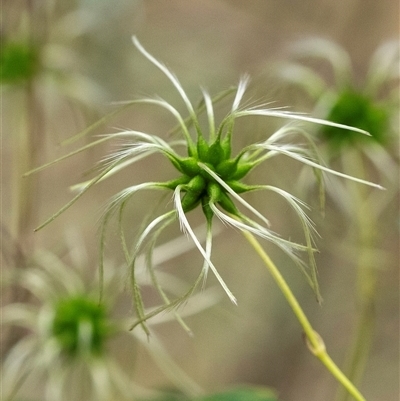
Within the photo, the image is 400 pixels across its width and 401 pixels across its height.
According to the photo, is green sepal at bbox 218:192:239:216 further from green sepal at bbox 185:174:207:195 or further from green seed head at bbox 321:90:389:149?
green seed head at bbox 321:90:389:149

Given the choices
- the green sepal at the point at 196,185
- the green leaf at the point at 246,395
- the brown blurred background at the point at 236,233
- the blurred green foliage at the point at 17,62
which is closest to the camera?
the green sepal at the point at 196,185

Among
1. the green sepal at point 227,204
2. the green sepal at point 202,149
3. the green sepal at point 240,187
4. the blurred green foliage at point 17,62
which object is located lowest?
the blurred green foliage at point 17,62

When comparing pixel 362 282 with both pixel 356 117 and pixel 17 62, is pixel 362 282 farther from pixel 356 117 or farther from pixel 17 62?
pixel 17 62

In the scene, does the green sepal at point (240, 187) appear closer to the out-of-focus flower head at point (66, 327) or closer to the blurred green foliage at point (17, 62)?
the out-of-focus flower head at point (66, 327)

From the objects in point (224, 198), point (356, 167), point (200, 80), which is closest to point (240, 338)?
point (200, 80)

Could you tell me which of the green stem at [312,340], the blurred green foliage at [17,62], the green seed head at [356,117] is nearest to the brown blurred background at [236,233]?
the blurred green foliage at [17,62]

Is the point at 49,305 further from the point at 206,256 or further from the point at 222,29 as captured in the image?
the point at 222,29

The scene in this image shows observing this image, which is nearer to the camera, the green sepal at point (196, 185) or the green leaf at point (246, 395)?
the green sepal at point (196, 185)

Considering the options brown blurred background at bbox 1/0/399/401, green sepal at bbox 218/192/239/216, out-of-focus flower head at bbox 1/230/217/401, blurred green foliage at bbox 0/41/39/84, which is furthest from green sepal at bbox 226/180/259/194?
brown blurred background at bbox 1/0/399/401

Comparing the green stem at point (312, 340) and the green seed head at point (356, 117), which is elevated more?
the green seed head at point (356, 117)
